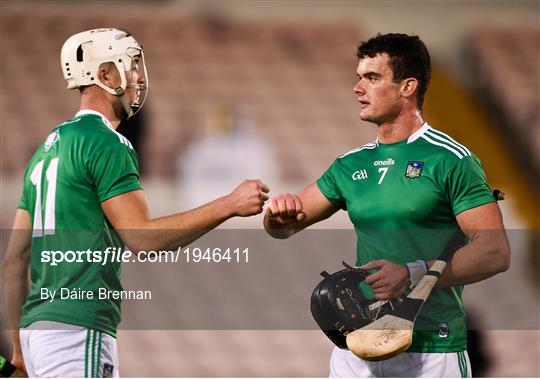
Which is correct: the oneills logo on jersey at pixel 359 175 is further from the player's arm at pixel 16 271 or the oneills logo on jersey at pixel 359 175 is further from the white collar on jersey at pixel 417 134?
the player's arm at pixel 16 271

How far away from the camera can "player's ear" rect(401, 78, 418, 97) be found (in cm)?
393

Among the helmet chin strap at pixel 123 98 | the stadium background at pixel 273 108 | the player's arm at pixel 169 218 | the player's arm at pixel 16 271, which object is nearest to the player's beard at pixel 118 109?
the helmet chin strap at pixel 123 98

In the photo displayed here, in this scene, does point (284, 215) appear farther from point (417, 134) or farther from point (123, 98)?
point (123, 98)

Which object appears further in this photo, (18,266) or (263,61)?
(263,61)

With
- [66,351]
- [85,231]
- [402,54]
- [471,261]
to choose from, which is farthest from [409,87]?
[66,351]

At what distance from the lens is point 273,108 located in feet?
36.3

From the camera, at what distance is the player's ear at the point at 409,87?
3932mm

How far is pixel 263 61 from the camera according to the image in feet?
38.3

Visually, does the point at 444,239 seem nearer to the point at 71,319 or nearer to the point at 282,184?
the point at 71,319

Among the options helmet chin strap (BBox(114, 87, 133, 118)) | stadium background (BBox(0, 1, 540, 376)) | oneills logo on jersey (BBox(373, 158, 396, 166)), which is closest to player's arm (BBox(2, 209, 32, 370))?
helmet chin strap (BBox(114, 87, 133, 118))

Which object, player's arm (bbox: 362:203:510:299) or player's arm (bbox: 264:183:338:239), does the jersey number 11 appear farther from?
player's arm (bbox: 362:203:510:299)

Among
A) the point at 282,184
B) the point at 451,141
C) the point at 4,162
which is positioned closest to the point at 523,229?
the point at 282,184

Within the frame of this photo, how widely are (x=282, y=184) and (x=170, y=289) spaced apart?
5.44 feet

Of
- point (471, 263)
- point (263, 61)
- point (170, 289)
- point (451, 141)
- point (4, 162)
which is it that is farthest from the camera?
point (263, 61)
